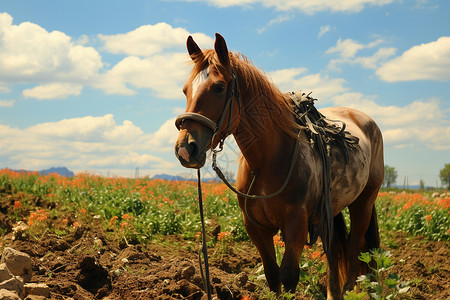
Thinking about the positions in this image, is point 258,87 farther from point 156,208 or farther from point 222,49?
point 156,208

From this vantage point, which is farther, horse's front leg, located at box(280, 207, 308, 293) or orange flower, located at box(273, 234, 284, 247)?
orange flower, located at box(273, 234, 284, 247)

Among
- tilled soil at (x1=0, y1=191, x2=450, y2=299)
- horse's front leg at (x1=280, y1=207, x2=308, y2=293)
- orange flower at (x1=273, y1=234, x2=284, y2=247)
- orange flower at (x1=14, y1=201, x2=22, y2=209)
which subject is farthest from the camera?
orange flower at (x1=14, y1=201, x2=22, y2=209)

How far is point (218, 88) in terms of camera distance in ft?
10.3

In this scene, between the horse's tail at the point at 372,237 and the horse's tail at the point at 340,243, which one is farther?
the horse's tail at the point at 372,237

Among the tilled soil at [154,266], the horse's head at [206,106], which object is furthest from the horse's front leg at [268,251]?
the horse's head at [206,106]

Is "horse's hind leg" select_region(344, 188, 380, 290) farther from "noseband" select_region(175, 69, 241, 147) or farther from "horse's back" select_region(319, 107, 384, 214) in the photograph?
"noseband" select_region(175, 69, 241, 147)

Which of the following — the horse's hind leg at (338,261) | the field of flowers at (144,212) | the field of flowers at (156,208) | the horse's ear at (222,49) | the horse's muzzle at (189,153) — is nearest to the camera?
the horse's muzzle at (189,153)

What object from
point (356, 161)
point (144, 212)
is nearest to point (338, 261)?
point (356, 161)

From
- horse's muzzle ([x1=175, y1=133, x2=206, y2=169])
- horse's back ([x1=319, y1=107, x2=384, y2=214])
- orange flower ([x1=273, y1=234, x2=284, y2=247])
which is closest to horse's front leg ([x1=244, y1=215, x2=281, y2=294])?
horse's back ([x1=319, y1=107, x2=384, y2=214])

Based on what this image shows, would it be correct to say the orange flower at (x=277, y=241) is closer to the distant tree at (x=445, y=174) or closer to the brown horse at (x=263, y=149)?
the brown horse at (x=263, y=149)

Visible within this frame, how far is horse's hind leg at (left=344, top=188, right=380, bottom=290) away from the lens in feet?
16.3

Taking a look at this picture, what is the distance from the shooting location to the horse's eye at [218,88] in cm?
311

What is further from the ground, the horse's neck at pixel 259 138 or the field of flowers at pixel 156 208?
the horse's neck at pixel 259 138

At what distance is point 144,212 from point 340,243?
14.4ft
